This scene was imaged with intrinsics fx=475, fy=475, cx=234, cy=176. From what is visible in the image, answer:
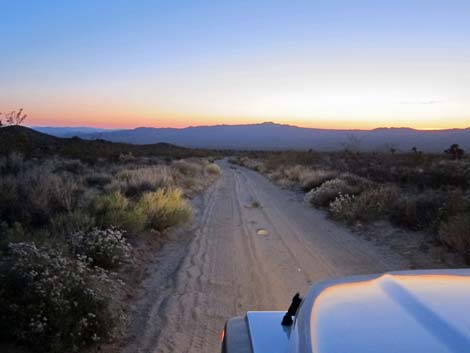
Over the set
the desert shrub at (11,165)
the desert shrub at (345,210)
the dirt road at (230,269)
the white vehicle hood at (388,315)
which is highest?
the white vehicle hood at (388,315)

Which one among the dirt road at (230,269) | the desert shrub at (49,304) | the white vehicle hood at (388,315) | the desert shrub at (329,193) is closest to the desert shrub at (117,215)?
the dirt road at (230,269)

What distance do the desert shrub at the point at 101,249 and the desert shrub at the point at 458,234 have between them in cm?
A: 553

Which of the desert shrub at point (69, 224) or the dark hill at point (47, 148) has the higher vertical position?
the dark hill at point (47, 148)

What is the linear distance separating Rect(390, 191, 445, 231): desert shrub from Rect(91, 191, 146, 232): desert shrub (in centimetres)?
574

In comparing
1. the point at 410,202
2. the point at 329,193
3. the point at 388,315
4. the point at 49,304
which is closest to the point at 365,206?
the point at 410,202

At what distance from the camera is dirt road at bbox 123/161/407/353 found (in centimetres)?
535

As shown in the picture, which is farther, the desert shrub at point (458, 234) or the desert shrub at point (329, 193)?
the desert shrub at point (329, 193)

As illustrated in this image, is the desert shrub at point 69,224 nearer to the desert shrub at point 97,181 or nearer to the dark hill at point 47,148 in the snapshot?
the desert shrub at point 97,181

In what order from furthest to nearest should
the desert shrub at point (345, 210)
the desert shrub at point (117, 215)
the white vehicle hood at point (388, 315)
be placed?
the desert shrub at point (345, 210) → the desert shrub at point (117, 215) → the white vehicle hood at point (388, 315)

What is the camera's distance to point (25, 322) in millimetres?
4586

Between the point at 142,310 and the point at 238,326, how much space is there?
3631mm

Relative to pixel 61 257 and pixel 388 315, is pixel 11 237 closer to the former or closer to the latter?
pixel 61 257

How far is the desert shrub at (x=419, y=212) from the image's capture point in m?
10.1

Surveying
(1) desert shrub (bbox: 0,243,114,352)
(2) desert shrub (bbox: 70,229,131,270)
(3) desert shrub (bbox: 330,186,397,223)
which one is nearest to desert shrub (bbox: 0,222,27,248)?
(2) desert shrub (bbox: 70,229,131,270)
